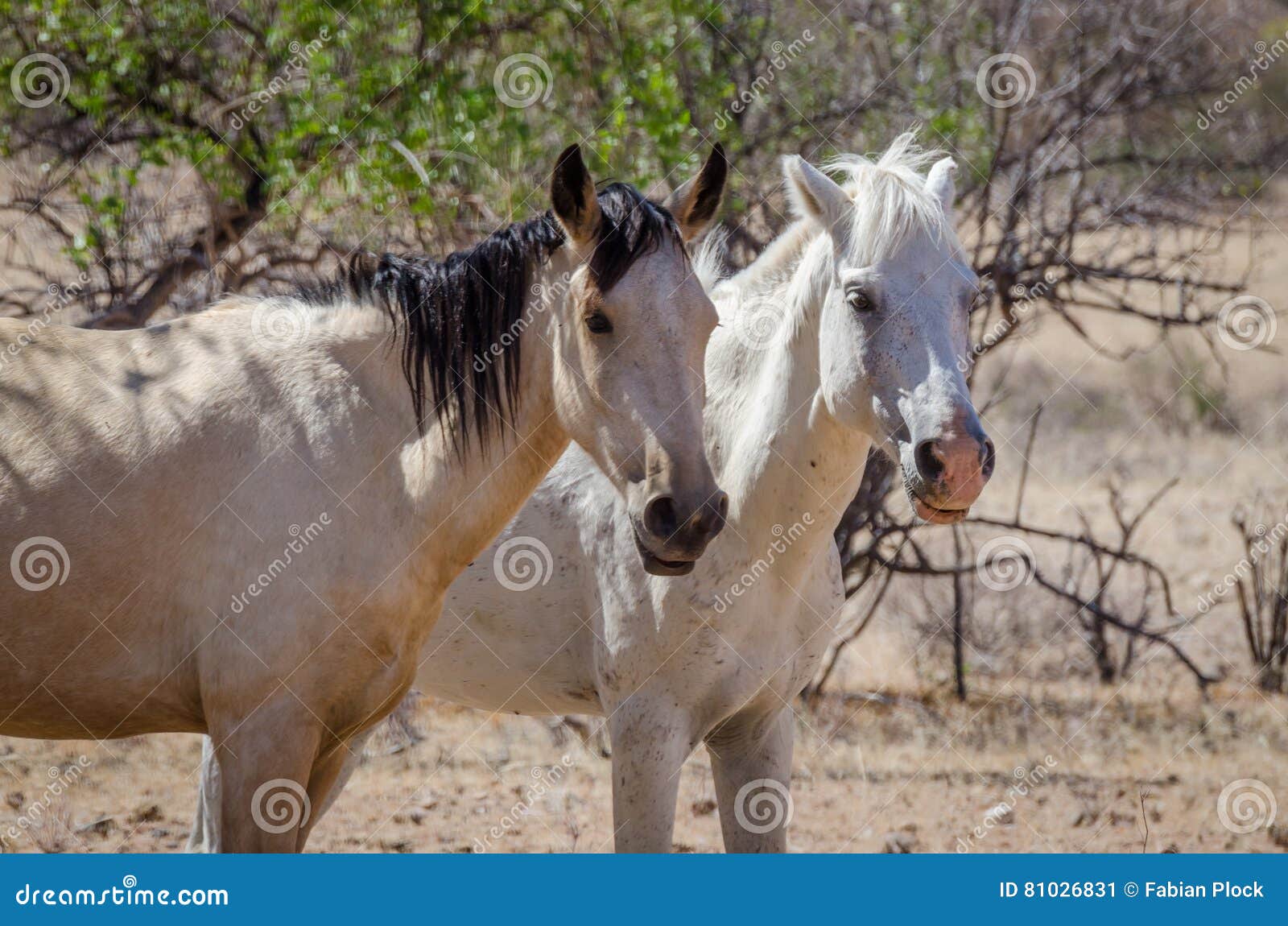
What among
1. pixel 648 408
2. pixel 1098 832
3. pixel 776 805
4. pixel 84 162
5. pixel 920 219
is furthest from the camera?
pixel 84 162

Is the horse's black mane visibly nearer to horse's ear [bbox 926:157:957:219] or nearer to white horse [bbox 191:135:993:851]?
white horse [bbox 191:135:993:851]

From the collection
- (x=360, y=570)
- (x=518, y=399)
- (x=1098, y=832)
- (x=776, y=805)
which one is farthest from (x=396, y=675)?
(x=1098, y=832)

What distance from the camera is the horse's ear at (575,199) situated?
9.45 ft

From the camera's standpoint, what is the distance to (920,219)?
353 centimetres

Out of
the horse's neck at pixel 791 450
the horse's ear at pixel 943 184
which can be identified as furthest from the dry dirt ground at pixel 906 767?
the horse's neck at pixel 791 450

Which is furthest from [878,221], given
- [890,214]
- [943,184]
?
[943,184]

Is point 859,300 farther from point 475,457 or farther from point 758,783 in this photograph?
point 758,783

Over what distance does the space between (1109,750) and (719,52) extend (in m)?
4.30

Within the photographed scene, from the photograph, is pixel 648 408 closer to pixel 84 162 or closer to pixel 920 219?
pixel 920 219

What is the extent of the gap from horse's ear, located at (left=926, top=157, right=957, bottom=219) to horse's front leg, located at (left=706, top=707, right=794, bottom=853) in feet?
5.38

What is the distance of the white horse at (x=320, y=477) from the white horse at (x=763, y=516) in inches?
24.7

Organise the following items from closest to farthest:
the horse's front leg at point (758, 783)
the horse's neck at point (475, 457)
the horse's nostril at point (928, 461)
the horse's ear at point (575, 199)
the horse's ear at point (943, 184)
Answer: the horse's ear at point (575, 199) → the horse's neck at point (475, 457) → the horse's nostril at point (928, 461) → the horse's ear at point (943, 184) → the horse's front leg at point (758, 783)

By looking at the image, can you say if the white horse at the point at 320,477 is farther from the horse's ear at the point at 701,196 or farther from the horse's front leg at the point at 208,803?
the horse's front leg at the point at 208,803

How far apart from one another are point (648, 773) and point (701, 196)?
1649 millimetres
